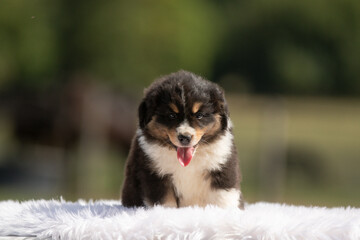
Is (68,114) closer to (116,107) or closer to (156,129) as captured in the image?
(116,107)

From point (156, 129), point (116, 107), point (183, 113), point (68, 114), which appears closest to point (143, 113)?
point (156, 129)

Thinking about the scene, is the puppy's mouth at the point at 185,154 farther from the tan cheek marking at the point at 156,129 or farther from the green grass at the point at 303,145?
the green grass at the point at 303,145

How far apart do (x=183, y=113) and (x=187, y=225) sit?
63 cm

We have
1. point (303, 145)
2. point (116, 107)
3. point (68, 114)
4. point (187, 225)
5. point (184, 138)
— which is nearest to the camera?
point (187, 225)

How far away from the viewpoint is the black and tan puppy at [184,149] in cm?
298

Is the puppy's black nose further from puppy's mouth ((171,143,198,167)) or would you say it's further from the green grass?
the green grass

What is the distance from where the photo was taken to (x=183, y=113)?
2973 millimetres

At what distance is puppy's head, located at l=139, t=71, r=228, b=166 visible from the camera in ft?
9.67

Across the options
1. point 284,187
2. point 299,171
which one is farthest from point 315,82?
point 284,187

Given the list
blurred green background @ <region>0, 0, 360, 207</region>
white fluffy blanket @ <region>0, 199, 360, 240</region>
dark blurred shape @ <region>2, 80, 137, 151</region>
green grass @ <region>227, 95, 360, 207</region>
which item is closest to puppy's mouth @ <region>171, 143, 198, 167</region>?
white fluffy blanket @ <region>0, 199, 360, 240</region>

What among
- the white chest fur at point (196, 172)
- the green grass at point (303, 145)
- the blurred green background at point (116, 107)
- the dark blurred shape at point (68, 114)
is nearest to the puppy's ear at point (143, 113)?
the white chest fur at point (196, 172)

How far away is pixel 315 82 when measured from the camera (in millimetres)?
17875

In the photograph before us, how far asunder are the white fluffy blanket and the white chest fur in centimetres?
26

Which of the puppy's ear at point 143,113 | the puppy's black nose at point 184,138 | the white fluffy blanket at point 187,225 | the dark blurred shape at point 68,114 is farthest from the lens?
the dark blurred shape at point 68,114
